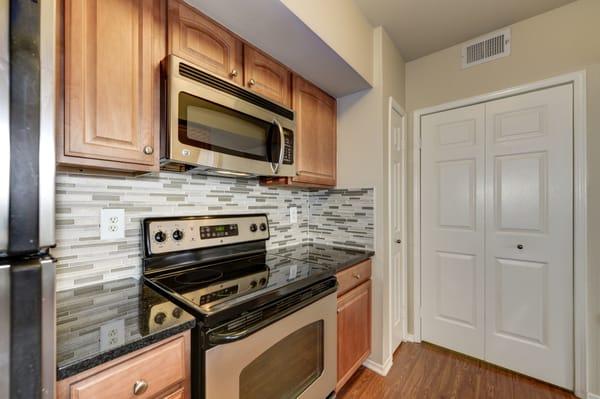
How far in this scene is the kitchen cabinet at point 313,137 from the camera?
1.70 metres

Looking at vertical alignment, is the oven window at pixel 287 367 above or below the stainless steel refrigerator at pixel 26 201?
below

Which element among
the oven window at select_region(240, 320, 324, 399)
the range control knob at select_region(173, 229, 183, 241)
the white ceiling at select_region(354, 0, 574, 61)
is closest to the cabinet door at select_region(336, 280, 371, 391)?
the oven window at select_region(240, 320, 324, 399)

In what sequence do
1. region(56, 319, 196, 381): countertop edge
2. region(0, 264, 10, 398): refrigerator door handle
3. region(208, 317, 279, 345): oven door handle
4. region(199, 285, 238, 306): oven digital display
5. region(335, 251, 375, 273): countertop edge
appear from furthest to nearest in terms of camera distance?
region(335, 251, 375, 273): countertop edge, region(199, 285, 238, 306): oven digital display, region(208, 317, 279, 345): oven door handle, region(56, 319, 196, 381): countertop edge, region(0, 264, 10, 398): refrigerator door handle

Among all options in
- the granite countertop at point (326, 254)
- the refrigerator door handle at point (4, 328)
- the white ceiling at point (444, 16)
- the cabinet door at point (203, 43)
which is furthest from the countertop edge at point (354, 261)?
the white ceiling at point (444, 16)

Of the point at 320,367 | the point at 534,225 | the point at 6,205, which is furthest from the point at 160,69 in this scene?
the point at 534,225

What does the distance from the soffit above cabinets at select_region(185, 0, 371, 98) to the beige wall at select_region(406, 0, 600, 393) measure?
86 cm

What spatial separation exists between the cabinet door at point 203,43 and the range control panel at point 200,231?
74 cm

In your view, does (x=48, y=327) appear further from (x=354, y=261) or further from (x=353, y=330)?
(x=353, y=330)

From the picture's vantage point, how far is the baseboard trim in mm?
1867

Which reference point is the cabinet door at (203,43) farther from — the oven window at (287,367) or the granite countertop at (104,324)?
the oven window at (287,367)

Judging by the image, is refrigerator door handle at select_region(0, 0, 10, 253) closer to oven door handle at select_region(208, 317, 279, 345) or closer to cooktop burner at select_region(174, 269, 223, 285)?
oven door handle at select_region(208, 317, 279, 345)

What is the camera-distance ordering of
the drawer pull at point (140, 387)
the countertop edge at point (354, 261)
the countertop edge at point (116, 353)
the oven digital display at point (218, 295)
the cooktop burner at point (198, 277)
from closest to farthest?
the countertop edge at point (116, 353) < the drawer pull at point (140, 387) < the oven digital display at point (218, 295) < the cooktop burner at point (198, 277) < the countertop edge at point (354, 261)

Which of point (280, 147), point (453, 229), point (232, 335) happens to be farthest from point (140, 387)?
point (453, 229)

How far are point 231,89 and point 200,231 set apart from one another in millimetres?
735
